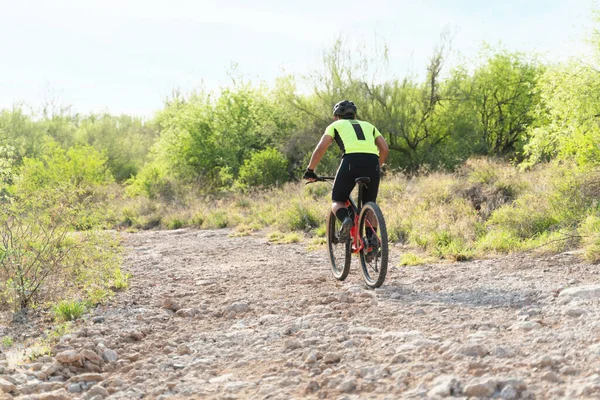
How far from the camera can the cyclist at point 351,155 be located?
20.9 feet

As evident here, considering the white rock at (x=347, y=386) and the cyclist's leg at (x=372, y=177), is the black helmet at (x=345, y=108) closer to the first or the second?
the cyclist's leg at (x=372, y=177)

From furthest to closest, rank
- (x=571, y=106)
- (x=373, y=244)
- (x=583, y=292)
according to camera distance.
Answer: (x=571, y=106) → (x=373, y=244) → (x=583, y=292)

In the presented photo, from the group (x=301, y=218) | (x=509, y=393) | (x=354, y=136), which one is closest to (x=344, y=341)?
(x=509, y=393)

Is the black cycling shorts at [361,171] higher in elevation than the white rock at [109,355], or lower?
higher

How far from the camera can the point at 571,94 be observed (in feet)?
38.0

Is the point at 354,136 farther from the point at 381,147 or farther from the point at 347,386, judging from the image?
the point at 347,386

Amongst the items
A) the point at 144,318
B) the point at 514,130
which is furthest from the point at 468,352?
the point at 514,130

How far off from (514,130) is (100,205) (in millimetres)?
20893

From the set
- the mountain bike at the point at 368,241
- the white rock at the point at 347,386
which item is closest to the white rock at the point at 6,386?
the white rock at the point at 347,386

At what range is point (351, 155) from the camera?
20.9 ft

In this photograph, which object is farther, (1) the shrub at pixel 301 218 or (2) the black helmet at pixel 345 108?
(1) the shrub at pixel 301 218

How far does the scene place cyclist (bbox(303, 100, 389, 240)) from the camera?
250 inches

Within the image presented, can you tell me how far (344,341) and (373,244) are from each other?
2175 mm

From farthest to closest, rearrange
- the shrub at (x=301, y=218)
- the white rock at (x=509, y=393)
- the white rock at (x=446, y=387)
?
1. the shrub at (x=301, y=218)
2. the white rock at (x=446, y=387)
3. the white rock at (x=509, y=393)
